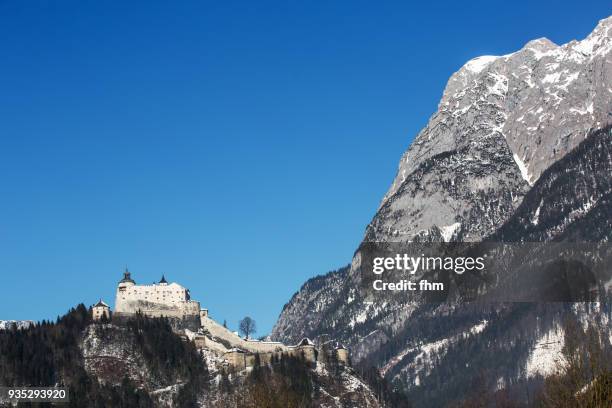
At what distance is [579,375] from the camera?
425ft

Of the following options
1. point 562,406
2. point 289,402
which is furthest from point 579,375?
point 289,402

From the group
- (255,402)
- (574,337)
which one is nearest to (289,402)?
(255,402)

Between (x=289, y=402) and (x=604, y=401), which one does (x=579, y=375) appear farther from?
(x=289, y=402)

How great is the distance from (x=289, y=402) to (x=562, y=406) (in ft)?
119

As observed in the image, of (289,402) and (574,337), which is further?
(289,402)

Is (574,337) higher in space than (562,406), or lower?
higher

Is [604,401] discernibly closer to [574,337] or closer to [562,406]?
[562,406]

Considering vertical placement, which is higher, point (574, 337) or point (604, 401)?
point (574, 337)

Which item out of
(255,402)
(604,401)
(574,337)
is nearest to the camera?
(604,401)

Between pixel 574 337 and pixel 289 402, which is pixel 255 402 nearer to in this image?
pixel 289 402

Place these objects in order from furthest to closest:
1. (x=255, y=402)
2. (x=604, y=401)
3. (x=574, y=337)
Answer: (x=255, y=402), (x=574, y=337), (x=604, y=401)

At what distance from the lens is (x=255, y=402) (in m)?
152

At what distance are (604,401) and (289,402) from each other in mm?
42089

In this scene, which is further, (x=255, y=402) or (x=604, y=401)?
(x=255, y=402)
